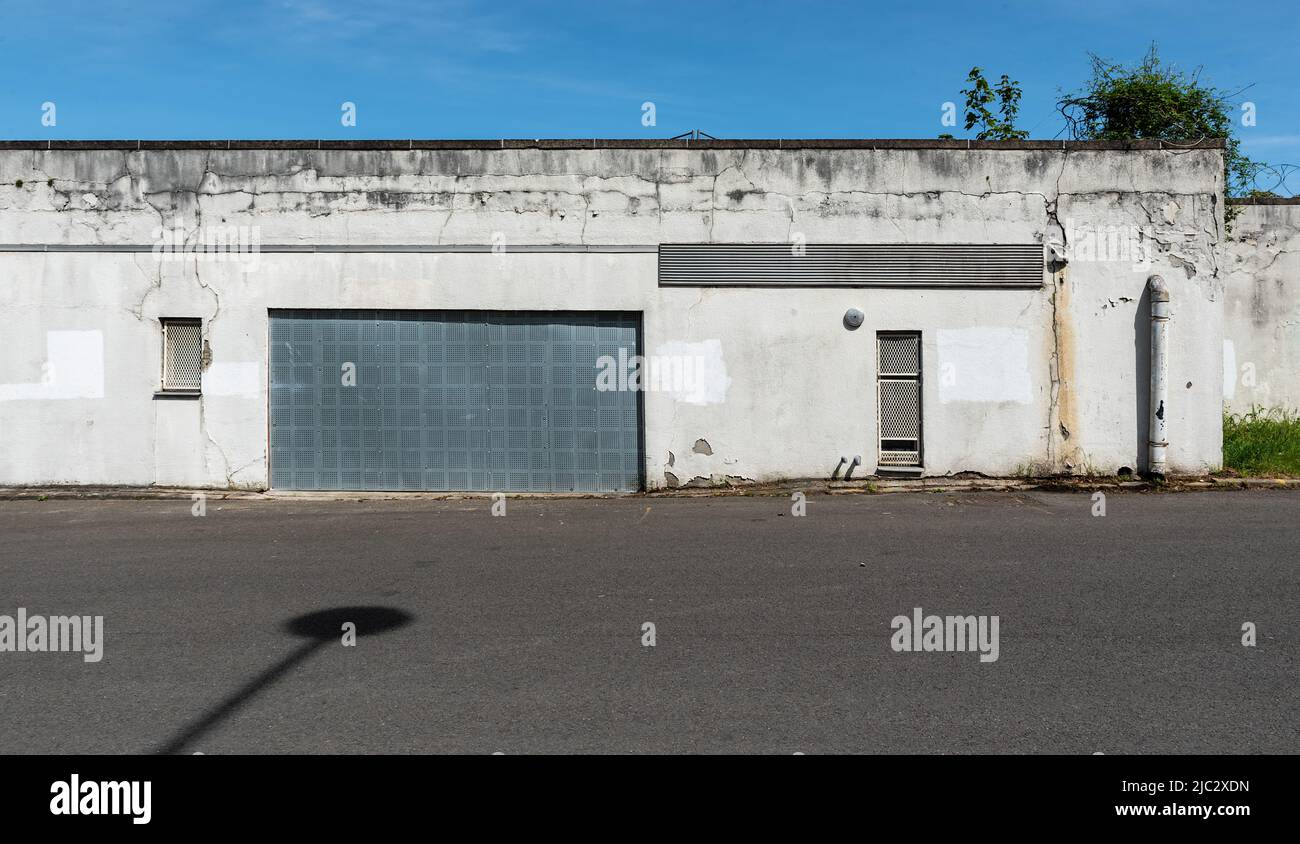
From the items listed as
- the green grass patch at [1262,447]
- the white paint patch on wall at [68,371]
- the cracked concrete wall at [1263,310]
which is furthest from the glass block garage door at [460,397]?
the cracked concrete wall at [1263,310]

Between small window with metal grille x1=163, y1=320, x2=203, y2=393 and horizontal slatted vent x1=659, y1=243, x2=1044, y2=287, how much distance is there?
6.26 m

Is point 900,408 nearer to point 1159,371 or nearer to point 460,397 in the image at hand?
point 1159,371

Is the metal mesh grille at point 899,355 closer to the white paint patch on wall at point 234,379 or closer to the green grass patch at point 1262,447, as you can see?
the green grass patch at point 1262,447

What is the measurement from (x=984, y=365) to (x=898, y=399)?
1210 millimetres

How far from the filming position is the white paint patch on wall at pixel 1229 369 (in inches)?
640

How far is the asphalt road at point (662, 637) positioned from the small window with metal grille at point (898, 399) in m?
2.71

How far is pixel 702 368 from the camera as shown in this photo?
13.5 metres

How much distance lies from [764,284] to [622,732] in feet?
31.6

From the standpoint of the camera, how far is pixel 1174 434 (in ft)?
44.0

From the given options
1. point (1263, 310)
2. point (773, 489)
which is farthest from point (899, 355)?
point (1263, 310)
